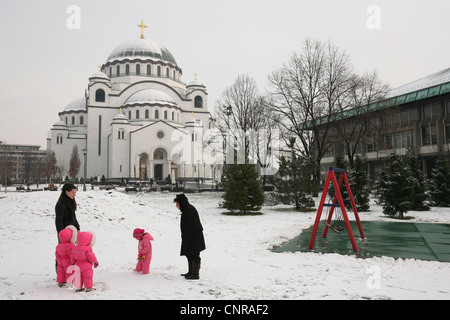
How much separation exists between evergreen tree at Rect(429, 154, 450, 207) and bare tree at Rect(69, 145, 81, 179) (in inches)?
2070

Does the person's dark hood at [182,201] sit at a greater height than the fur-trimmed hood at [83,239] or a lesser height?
greater

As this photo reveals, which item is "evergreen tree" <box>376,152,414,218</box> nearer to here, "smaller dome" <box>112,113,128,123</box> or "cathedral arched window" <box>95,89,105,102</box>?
"smaller dome" <box>112,113,128,123</box>

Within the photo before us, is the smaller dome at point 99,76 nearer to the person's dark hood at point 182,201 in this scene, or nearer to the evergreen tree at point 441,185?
the evergreen tree at point 441,185

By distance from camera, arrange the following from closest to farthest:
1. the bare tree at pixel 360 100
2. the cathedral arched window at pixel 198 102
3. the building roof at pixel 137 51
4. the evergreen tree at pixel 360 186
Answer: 1. the evergreen tree at pixel 360 186
2. the bare tree at pixel 360 100
3. the building roof at pixel 137 51
4. the cathedral arched window at pixel 198 102

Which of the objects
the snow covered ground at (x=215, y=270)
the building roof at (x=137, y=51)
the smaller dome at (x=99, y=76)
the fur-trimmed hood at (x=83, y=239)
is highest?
the building roof at (x=137, y=51)

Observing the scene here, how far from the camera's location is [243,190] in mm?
19797

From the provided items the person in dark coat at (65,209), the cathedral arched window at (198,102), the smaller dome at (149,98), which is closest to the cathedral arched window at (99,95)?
the smaller dome at (149,98)

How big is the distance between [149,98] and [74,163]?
1674 centimetres

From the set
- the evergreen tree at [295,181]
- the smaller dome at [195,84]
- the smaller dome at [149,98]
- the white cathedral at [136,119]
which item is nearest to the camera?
the evergreen tree at [295,181]

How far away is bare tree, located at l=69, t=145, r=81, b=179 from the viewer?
5938 cm

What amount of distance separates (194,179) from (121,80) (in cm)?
2432

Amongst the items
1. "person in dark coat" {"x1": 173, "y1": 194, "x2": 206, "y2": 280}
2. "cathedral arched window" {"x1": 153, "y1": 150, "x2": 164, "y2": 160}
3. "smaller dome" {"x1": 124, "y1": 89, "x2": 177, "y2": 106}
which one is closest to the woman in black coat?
"person in dark coat" {"x1": 173, "y1": 194, "x2": 206, "y2": 280}

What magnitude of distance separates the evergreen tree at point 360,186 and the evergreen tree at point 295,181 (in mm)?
2438

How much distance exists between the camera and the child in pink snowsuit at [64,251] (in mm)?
5590
